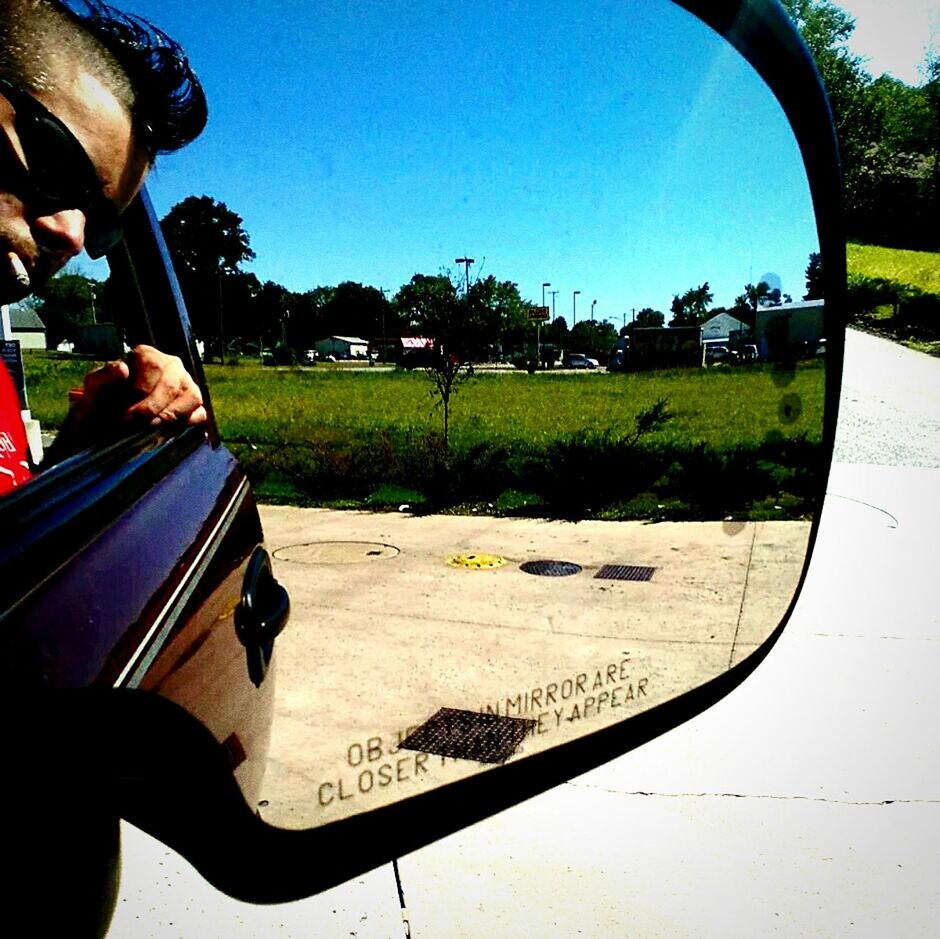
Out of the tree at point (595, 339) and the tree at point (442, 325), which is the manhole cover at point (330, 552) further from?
the tree at point (595, 339)

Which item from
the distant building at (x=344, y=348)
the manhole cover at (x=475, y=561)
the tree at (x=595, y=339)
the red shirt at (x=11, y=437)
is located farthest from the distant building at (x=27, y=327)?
the manhole cover at (x=475, y=561)

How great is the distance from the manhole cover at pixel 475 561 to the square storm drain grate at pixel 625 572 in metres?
0.49

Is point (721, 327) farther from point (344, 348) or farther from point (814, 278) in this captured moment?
point (344, 348)

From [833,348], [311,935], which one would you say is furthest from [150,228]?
[311,935]

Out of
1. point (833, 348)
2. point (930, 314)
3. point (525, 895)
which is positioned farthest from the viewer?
point (930, 314)

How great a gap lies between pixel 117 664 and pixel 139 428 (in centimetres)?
A: 61

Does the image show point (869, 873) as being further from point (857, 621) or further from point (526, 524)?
point (857, 621)

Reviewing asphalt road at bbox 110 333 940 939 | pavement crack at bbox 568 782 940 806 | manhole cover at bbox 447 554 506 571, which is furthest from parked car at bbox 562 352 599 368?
pavement crack at bbox 568 782 940 806

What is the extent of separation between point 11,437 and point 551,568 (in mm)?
2367

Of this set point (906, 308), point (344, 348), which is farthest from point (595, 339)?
point (906, 308)

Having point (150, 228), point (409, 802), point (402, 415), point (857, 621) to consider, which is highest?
point (150, 228)

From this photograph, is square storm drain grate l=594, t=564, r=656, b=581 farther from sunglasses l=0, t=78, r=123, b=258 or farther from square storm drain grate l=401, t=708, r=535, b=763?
sunglasses l=0, t=78, r=123, b=258

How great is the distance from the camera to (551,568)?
125 inches

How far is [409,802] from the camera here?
170 centimetres
